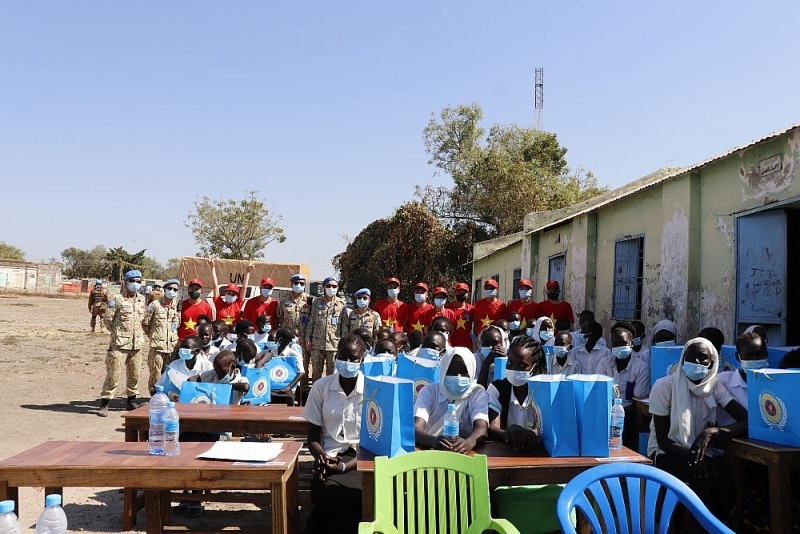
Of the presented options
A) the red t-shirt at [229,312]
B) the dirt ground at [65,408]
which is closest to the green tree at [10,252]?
the dirt ground at [65,408]

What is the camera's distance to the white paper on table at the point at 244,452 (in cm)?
351

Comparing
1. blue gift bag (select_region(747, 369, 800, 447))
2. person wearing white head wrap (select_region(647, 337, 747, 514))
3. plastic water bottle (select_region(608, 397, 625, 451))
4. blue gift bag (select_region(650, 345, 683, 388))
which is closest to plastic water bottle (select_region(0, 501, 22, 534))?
plastic water bottle (select_region(608, 397, 625, 451))

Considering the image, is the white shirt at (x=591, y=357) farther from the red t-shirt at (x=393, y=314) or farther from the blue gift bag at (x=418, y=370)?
the red t-shirt at (x=393, y=314)

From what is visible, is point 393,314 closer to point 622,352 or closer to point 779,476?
point 622,352

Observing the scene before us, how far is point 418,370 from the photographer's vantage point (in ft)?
18.5

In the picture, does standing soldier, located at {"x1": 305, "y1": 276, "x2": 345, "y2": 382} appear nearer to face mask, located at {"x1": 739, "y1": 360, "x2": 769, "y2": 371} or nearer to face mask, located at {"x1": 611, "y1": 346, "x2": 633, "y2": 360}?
face mask, located at {"x1": 611, "y1": 346, "x2": 633, "y2": 360}

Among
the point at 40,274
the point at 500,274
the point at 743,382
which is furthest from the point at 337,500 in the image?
the point at 40,274

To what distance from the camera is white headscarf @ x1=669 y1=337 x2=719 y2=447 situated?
4.20 metres

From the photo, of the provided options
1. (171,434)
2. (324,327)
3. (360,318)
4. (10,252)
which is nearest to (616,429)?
(171,434)

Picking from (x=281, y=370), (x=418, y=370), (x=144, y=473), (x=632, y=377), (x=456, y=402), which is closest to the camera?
(x=144, y=473)

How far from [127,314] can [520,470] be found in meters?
7.30

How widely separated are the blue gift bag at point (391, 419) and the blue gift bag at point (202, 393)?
215 centimetres

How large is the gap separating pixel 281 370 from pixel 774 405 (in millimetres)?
4941

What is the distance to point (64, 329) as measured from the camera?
22.8 metres
